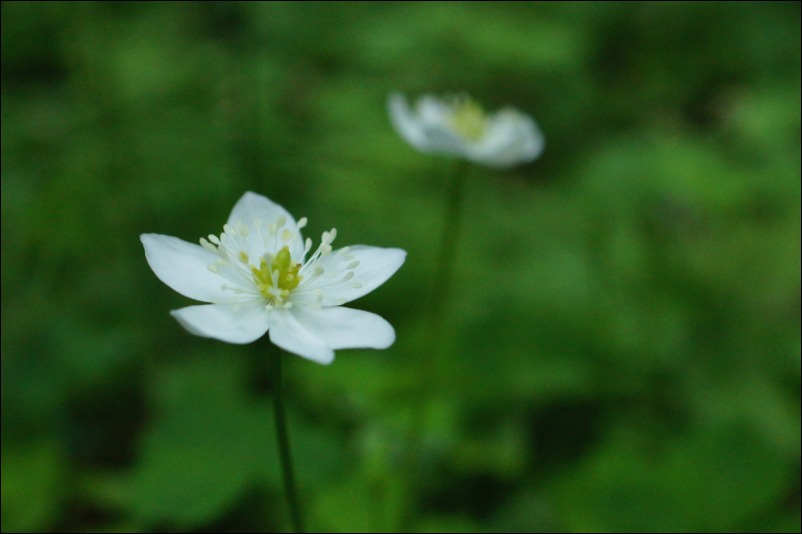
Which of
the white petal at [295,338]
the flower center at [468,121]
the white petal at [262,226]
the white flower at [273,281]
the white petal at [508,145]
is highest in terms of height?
the flower center at [468,121]

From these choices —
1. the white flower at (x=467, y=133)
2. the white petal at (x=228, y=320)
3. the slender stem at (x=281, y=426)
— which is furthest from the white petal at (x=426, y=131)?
the slender stem at (x=281, y=426)

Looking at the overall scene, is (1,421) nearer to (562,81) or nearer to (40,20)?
(40,20)

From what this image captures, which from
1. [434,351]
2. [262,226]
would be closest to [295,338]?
[262,226]

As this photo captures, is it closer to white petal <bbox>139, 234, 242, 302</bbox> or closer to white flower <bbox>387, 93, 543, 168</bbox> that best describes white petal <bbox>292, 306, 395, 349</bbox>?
white petal <bbox>139, 234, 242, 302</bbox>

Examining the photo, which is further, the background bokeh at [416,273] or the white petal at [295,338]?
the background bokeh at [416,273]

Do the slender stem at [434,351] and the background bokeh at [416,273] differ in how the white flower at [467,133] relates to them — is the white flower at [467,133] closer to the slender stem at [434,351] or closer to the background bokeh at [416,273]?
the slender stem at [434,351]
